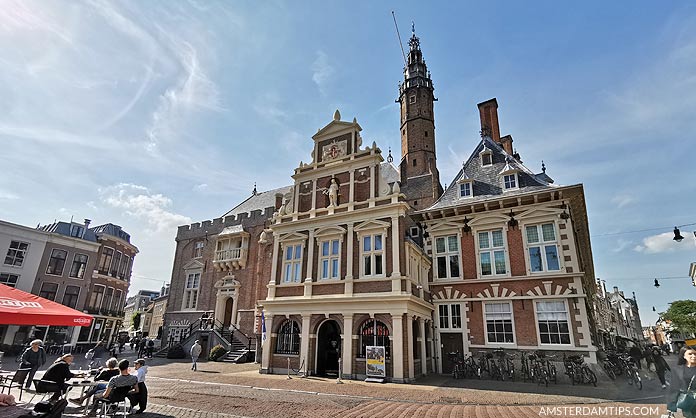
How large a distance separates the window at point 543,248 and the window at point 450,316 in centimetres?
437

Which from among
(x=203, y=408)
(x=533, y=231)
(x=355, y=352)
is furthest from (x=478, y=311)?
(x=203, y=408)

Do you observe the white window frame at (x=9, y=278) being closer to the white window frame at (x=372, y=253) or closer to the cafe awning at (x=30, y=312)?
the cafe awning at (x=30, y=312)

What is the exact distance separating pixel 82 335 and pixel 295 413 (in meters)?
33.0

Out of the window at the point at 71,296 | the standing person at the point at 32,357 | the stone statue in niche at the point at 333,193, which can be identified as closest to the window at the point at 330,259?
the stone statue in niche at the point at 333,193

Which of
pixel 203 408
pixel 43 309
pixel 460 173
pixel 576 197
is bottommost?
pixel 203 408

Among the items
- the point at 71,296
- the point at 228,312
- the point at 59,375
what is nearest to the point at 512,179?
the point at 59,375

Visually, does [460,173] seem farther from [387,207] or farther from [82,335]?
[82,335]

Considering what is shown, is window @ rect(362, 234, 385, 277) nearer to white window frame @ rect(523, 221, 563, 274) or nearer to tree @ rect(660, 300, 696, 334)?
white window frame @ rect(523, 221, 563, 274)

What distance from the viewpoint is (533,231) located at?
17906 mm

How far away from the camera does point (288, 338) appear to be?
18.5m

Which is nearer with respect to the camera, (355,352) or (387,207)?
(355,352)

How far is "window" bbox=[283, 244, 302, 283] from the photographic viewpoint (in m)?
19.5

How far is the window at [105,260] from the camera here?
34.4 metres

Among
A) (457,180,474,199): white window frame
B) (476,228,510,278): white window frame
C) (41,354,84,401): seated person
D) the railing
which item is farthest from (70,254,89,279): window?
(476,228,510,278): white window frame
